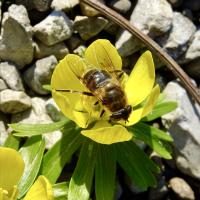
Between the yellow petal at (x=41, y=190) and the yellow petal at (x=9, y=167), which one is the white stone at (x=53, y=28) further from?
the yellow petal at (x=41, y=190)

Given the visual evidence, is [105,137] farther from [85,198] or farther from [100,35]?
[100,35]

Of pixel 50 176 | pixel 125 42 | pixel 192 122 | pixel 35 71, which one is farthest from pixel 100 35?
pixel 50 176

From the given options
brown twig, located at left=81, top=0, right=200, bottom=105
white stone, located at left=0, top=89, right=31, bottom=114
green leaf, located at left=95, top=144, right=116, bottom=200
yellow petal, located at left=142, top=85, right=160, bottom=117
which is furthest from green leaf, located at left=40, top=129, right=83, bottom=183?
brown twig, located at left=81, top=0, right=200, bottom=105

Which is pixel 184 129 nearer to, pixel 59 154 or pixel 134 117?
pixel 134 117

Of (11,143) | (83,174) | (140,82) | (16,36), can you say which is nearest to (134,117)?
(140,82)

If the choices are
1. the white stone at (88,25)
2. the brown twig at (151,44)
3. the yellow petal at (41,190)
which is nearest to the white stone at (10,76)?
the white stone at (88,25)

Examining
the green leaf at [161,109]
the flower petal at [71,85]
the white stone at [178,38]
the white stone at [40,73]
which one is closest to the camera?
the flower petal at [71,85]

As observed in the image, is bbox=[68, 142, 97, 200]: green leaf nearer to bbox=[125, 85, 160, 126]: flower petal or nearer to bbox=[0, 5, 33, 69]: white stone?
bbox=[125, 85, 160, 126]: flower petal
